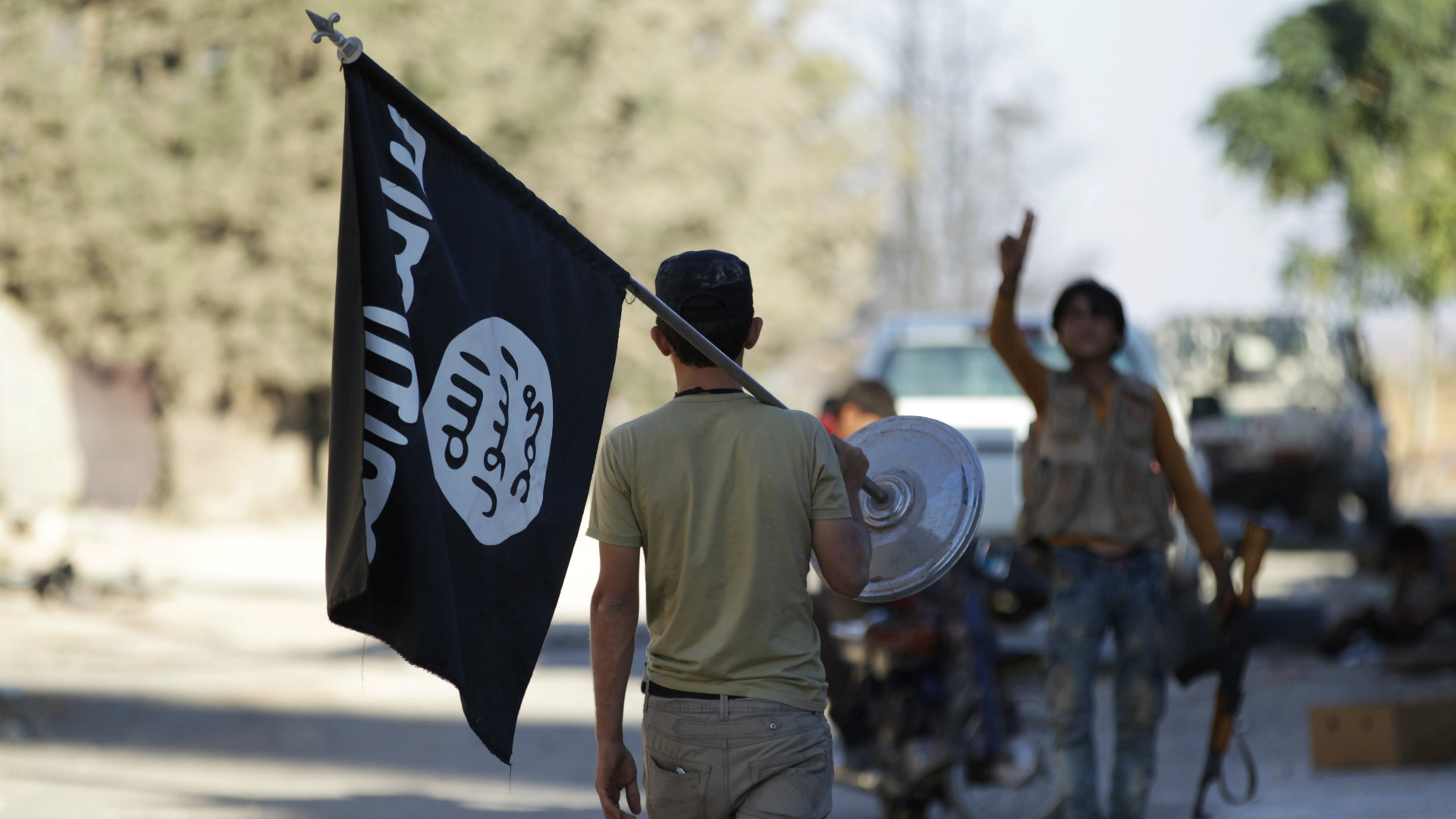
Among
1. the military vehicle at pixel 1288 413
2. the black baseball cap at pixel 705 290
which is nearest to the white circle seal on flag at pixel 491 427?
the black baseball cap at pixel 705 290

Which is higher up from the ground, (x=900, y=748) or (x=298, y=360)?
(x=298, y=360)

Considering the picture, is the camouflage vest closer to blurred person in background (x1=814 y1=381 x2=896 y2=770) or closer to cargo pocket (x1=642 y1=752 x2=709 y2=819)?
blurred person in background (x1=814 y1=381 x2=896 y2=770)

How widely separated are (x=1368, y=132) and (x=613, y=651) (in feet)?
39.0

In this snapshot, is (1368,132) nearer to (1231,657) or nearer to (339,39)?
(1231,657)

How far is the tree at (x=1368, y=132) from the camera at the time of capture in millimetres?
11773

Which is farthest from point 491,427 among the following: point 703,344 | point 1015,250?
point 1015,250

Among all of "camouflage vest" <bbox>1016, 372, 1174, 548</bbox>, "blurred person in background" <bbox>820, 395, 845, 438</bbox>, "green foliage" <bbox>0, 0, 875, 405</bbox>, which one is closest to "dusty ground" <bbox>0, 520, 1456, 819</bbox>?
"blurred person in background" <bbox>820, 395, 845, 438</bbox>

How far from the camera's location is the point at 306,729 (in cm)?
836

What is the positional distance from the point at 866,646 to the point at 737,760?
2.96m

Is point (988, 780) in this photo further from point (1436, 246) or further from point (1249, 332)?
point (1249, 332)

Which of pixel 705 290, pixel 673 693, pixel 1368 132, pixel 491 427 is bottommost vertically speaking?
pixel 673 693

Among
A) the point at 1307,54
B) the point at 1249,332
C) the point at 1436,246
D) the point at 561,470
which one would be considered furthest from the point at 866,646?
the point at 1249,332

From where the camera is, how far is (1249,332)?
1894cm

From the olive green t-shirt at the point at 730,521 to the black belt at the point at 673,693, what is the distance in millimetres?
10
